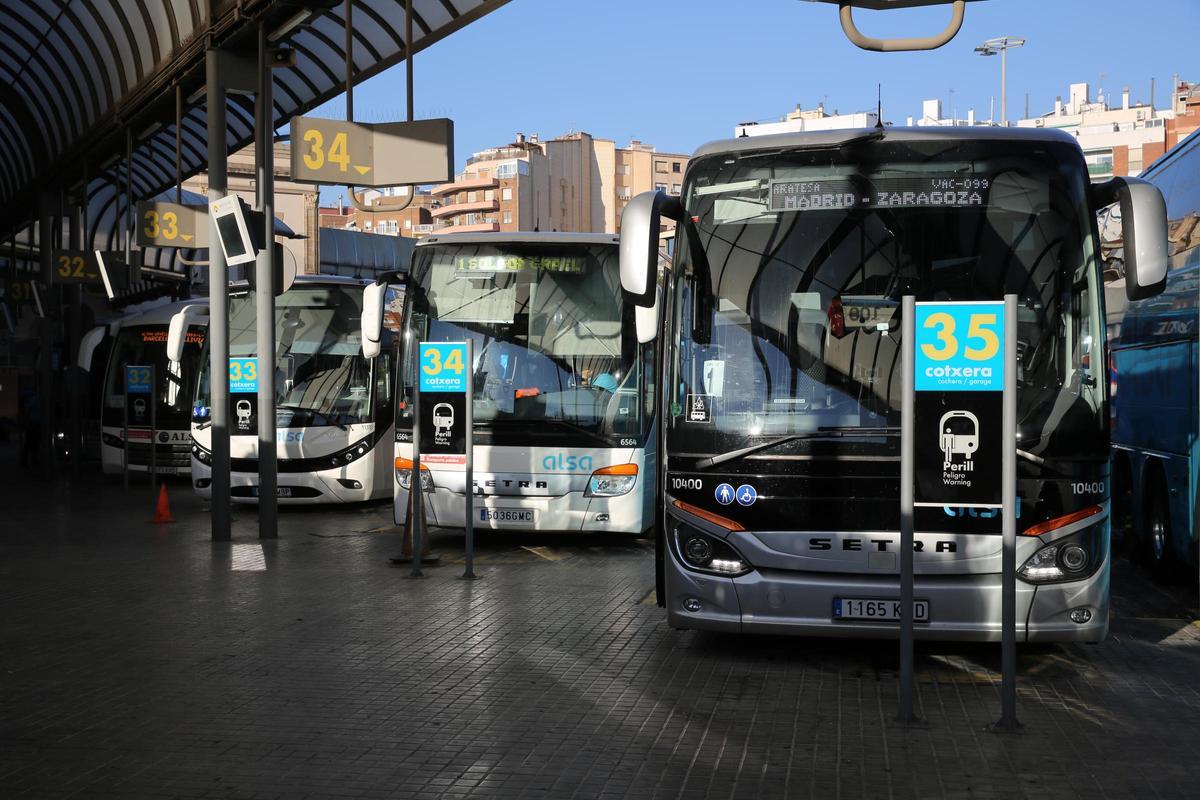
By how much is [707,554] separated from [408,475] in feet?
23.2

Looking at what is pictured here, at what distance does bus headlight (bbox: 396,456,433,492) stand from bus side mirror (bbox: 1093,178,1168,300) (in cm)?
849

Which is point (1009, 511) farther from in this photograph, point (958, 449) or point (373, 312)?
point (373, 312)

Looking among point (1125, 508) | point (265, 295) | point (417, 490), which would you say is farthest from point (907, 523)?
point (265, 295)

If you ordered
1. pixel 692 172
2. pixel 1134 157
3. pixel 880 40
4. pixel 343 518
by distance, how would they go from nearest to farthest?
1. pixel 880 40
2. pixel 692 172
3. pixel 343 518
4. pixel 1134 157

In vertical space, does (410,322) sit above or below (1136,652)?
above

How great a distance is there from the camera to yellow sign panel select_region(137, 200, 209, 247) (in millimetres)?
18656

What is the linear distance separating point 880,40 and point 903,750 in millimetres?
4000

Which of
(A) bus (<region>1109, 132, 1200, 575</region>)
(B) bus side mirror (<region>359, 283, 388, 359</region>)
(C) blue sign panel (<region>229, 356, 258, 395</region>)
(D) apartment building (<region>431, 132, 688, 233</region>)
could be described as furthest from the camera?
(D) apartment building (<region>431, 132, 688, 233</region>)

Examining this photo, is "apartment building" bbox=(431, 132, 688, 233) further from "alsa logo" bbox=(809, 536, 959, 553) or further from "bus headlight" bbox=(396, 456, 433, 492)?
"alsa logo" bbox=(809, 536, 959, 553)

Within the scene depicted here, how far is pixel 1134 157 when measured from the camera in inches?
3903

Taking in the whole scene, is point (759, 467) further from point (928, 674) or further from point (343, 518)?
point (343, 518)

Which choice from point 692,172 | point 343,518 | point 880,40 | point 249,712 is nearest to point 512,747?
point 249,712

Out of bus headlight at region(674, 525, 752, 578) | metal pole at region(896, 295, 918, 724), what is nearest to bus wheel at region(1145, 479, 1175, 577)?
bus headlight at region(674, 525, 752, 578)

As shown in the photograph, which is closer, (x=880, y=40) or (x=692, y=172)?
(x=880, y=40)
